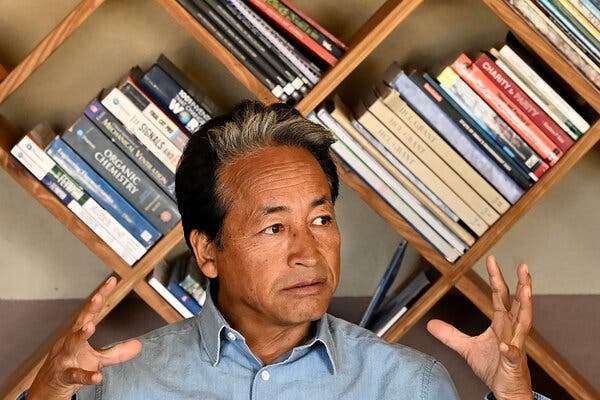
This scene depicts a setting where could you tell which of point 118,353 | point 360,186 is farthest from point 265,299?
point 360,186

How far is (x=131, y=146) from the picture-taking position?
237 centimetres

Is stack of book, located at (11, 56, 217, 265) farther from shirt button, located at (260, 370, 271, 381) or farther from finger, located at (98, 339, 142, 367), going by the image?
finger, located at (98, 339, 142, 367)

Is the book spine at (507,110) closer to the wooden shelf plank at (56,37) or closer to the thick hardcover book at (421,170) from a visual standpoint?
the thick hardcover book at (421,170)

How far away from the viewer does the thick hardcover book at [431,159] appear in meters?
2.35

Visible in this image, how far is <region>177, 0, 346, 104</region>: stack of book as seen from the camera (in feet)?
7.54

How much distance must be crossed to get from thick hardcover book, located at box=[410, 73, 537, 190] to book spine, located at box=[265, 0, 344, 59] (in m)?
0.18

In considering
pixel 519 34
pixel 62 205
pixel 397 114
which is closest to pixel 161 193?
pixel 62 205

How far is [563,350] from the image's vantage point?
277 centimetres

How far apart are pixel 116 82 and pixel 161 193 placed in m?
0.34

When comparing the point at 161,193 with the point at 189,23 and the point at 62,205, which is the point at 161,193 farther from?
the point at 189,23

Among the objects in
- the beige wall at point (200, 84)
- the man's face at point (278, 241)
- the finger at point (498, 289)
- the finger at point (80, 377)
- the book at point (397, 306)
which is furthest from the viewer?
the beige wall at point (200, 84)

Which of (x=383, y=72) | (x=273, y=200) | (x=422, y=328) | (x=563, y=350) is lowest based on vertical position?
(x=563, y=350)

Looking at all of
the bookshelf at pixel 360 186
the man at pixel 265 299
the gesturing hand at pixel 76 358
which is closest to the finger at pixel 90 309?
the gesturing hand at pixel 76 358

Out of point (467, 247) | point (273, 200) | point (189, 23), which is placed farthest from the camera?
point (467, 247)
